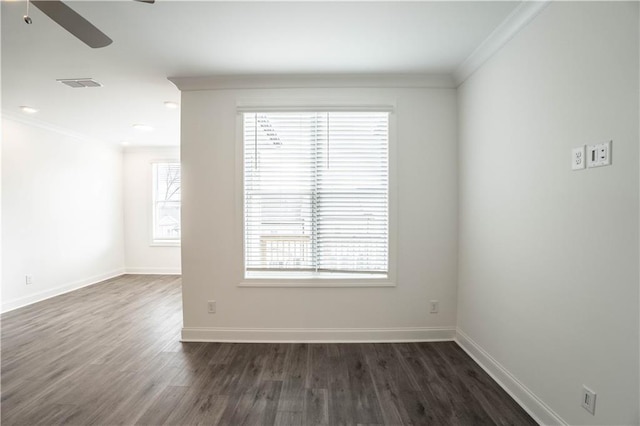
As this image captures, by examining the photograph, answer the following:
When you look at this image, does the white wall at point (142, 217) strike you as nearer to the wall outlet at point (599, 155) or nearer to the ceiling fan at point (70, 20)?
the ceiling fan at point (70, 20)

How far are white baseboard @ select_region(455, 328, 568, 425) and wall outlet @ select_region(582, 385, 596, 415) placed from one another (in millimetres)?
222

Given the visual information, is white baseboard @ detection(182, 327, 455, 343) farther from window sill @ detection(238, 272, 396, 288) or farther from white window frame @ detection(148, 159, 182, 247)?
white window frame @ detection(148, 159, 182, 247)

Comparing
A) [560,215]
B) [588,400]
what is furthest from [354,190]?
[588,400]

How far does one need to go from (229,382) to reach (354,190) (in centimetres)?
200

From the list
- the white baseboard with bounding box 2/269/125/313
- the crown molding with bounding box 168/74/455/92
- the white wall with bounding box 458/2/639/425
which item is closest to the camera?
the white wall with bounding box 458/2/639/425

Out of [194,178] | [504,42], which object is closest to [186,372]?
[194,178]

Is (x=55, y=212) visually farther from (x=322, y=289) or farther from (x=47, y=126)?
(x=322, y=289)

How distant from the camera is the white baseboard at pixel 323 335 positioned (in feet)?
9.37

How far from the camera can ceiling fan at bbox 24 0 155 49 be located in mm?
1353

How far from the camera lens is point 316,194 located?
9.66 ft

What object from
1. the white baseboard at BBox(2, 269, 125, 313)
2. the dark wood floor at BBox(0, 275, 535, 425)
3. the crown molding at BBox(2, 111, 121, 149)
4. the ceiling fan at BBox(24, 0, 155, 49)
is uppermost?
the crown molding at BBox(2, 111, 121, 149)

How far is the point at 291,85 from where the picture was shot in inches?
111

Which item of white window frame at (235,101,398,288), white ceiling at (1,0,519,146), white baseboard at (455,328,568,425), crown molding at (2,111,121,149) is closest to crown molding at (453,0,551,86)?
white ceiling at (1,0,519,146)

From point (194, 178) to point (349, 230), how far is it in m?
1.66
